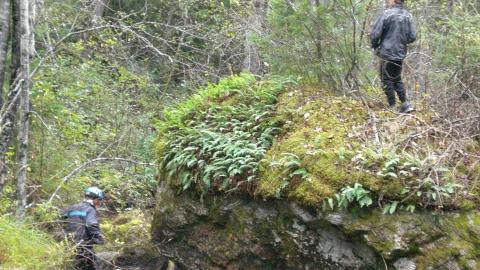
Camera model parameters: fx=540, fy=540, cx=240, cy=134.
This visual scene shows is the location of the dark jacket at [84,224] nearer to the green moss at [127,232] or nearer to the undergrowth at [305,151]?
the undergrowth at [305,151]

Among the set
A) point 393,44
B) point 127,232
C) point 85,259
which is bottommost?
point 127,232

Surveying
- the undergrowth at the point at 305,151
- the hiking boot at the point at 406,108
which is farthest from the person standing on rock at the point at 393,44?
the undergrowth at the point at 305,151

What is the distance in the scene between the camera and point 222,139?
7.77m

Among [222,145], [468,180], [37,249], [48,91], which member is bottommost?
[37,249]

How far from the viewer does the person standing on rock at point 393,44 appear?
26.3 ft

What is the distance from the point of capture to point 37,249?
738cm

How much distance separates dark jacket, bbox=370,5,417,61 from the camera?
26.3ft

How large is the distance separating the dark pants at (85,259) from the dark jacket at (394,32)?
17.8 feet

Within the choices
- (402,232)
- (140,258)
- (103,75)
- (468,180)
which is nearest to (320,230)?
(402,232)

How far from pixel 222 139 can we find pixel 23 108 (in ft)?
11.7

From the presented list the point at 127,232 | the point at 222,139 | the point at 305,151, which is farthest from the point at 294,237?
the point at 127,232

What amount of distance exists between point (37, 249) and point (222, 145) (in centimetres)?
290

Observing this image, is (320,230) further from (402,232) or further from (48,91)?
(48,91)

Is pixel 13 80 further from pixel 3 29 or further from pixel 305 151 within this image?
pixel 305 151
